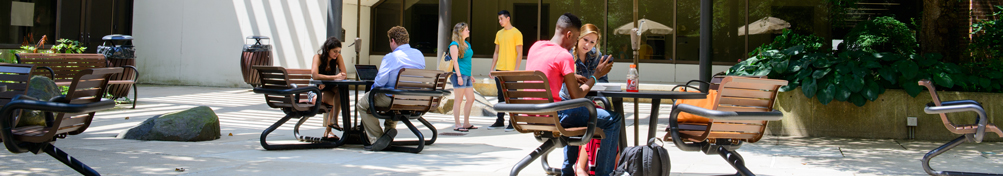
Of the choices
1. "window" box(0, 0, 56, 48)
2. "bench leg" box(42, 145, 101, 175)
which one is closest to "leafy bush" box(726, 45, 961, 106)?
"bench leg" box(42, 145, 101, 175)

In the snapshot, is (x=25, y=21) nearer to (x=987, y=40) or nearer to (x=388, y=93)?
(x=388, y=93)

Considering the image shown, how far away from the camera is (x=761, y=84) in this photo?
3811mm

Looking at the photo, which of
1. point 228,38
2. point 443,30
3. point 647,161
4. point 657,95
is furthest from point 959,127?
point 228,38

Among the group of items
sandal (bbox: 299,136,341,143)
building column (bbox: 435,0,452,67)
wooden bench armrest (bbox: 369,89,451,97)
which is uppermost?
building column (bbox: 435,0,452,67)

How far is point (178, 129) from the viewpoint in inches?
246

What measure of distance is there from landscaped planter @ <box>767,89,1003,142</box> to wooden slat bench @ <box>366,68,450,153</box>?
3519mm

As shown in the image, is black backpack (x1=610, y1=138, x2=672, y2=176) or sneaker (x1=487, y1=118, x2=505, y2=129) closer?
black backpack (x1=610, y1=138, x2=672, y2=176)

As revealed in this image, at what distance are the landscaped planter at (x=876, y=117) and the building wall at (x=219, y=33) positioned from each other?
996 centimetres

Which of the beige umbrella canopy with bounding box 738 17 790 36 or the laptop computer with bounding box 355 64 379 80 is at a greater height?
the beige umbrella canopy with bounding box 738 17 790 36

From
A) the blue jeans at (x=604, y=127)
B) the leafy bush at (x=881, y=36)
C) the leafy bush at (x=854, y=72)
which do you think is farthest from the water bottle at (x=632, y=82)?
the leafy bush at (x=881, y=36)

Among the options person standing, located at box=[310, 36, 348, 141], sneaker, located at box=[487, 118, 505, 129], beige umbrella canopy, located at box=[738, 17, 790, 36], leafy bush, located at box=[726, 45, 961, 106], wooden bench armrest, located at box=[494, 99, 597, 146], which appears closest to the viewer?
wooden bench armrest, located at box=[494, 99, 597, 146]

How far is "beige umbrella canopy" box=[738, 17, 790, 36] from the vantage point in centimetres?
1500

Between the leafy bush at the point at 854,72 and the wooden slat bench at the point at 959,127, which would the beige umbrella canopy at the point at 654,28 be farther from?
the wooden slat bench at the point at 959,127

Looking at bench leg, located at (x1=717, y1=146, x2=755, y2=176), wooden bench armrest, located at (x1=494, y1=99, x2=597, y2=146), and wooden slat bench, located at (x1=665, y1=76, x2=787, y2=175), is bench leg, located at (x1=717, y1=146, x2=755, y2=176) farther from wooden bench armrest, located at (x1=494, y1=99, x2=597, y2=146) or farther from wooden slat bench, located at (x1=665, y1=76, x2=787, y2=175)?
wooden bench armrest, located at (x1=494, y1=99, x2=597, y2=146)
